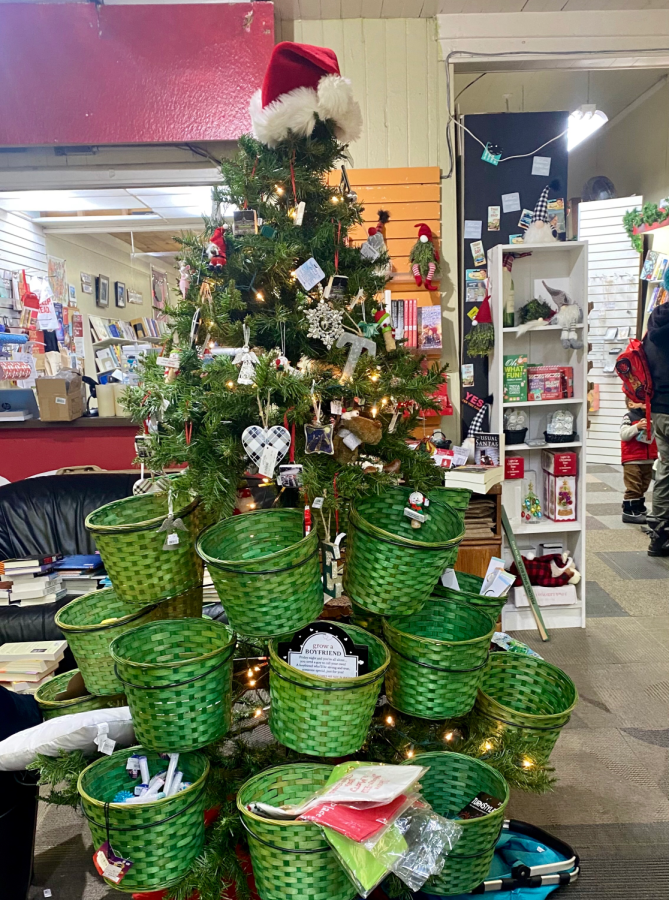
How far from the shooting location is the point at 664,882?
6.03 ft

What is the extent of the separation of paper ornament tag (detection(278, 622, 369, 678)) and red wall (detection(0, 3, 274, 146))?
303 cm

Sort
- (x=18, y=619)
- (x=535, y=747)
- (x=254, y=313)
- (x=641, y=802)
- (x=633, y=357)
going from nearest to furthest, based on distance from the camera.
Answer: (x=535, y=747)
(x=254, y=313)
(x=641, y=802)
(x=18, y=619)
(x=633, y=357)

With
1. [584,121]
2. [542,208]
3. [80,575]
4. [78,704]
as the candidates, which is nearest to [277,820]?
[78,704]

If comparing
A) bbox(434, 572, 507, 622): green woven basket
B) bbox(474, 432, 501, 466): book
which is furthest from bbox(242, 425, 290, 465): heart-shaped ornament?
bbox(474, 432, 501, 466): book

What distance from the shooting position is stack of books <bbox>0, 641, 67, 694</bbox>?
2535mm

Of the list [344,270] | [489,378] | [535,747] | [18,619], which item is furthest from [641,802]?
[18,619]

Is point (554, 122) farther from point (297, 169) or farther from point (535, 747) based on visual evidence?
point (535, 747)

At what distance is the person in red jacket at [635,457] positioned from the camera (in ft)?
16.9

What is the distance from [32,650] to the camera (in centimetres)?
264

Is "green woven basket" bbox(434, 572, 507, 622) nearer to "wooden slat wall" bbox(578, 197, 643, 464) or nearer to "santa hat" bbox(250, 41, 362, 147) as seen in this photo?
"santa hat" bbox(250, 41, 362, 147)

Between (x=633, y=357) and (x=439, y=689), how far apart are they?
4.09m

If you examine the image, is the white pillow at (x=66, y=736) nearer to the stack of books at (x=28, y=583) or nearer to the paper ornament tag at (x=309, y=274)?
the paper ornament tag at (x=309, y=274)

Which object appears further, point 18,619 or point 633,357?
point 633,357

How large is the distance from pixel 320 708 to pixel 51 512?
230cm
